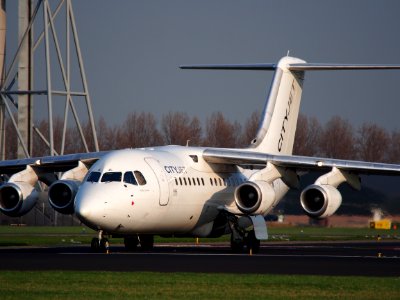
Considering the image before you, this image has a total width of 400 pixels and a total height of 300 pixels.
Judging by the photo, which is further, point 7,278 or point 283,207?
point 283,207

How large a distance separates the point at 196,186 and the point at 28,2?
32.7 meters

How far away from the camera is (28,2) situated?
2579 inches

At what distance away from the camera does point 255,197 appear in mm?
34250

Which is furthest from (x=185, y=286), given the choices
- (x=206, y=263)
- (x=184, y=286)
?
(x=206, y=263)

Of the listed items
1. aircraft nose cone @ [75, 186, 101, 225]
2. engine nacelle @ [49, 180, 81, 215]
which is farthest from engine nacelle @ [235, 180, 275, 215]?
aircraft nose cone @ [75, 186, 101, 225]

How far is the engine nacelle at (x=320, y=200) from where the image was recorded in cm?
3378

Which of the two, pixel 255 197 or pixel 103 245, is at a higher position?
pixel 255 197

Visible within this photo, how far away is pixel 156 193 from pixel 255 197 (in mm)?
3170

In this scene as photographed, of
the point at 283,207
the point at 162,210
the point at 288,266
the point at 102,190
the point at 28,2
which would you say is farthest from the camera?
the point at 283,207

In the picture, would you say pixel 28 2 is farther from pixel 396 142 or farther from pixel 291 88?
pixel 396 142

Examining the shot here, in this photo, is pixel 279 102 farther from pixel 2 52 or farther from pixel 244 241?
pixel 2 52

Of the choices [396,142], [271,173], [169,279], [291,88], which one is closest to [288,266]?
[169,279]

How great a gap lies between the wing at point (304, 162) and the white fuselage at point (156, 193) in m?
1.13

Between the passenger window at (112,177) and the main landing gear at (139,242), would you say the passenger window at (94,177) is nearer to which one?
the passenger window at (112,177)
